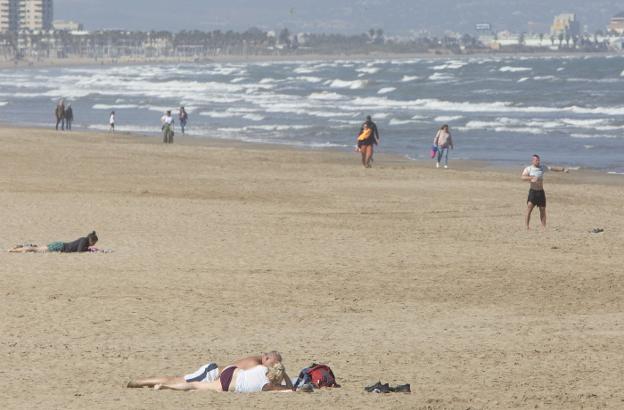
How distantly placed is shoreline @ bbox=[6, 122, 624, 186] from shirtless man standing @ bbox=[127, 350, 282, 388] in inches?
736

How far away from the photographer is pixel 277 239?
19359mm

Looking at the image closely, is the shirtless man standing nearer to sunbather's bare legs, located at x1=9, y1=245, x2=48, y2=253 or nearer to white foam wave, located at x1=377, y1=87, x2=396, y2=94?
sunbather's bare legs, located at x1=9, y1=245, x2=48, y2=253

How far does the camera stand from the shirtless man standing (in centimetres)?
1096

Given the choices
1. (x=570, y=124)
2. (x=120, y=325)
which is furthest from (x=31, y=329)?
(x=570, y=124)

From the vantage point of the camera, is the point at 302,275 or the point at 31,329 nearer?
the point at 31,329

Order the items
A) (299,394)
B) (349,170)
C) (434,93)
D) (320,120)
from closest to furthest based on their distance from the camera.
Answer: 1. (299,394)
2. (349,170)
3. (320,120)
4. (434,93)

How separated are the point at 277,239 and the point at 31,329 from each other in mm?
6661

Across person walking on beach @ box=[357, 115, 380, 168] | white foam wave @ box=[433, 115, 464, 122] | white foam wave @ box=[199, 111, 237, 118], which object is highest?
person walking on beach @ box=[357, 115, 380, 168]

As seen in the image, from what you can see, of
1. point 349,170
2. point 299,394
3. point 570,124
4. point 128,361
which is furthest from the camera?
point 570,124

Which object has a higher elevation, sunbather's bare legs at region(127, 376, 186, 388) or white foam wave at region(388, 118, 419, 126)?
sunbather's bare legs at region(127, 376, 186, 388)

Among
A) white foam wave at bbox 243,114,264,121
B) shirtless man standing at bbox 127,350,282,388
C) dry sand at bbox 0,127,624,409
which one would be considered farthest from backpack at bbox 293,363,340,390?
white foam wave at bbox 243,114,264,121

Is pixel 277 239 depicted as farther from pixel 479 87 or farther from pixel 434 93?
pixel 479 87

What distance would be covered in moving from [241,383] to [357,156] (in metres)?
25.1

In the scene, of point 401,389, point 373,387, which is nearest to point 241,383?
point 373,387
